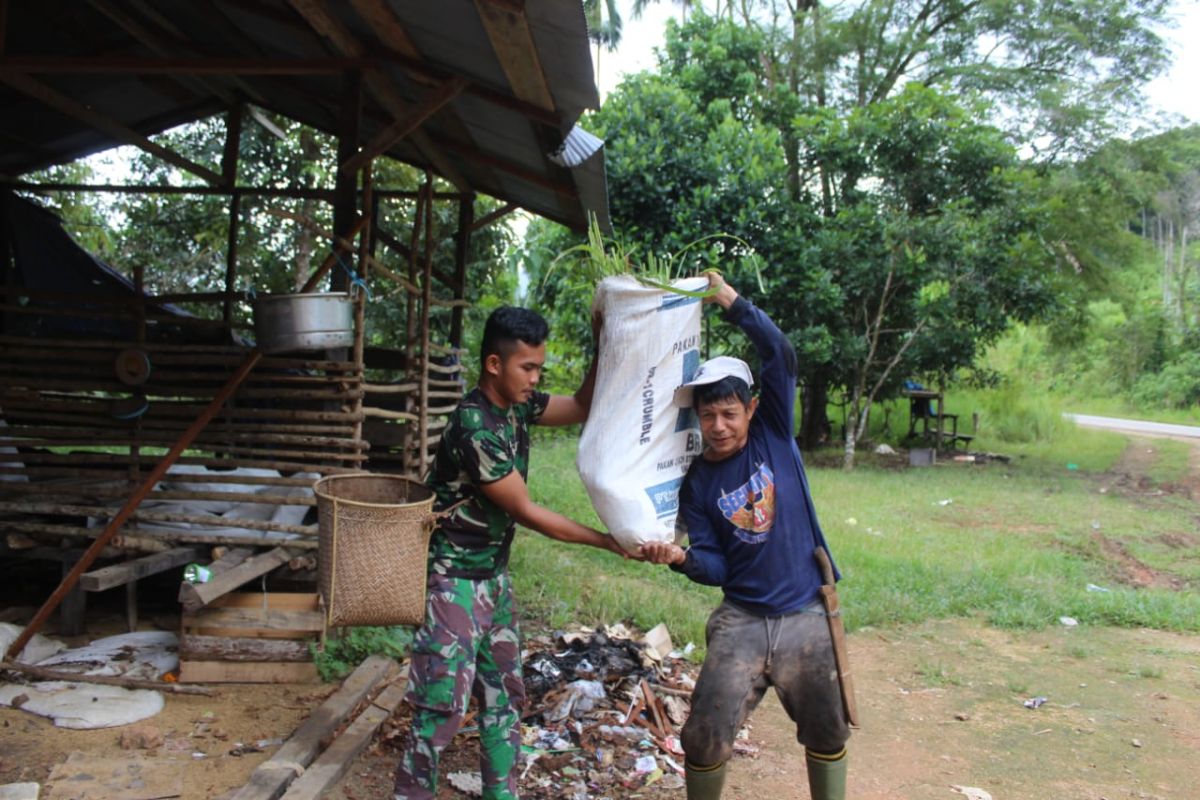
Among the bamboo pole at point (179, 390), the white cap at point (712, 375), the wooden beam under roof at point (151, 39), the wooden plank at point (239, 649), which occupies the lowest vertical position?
the wooden plank at point (239, 649)

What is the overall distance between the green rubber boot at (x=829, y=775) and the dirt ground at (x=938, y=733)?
2.83 feet

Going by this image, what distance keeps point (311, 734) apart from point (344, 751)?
0.64ft

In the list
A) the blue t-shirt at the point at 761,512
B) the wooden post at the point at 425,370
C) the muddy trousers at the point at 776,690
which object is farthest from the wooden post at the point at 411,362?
the muddy trousers at the point at 776,690

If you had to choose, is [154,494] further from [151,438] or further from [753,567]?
[753,567]

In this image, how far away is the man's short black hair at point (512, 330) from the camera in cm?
271

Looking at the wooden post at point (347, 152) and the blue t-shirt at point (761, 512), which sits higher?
the wooden post at point (347, 152)

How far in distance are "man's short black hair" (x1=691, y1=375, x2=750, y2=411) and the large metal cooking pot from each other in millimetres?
2295

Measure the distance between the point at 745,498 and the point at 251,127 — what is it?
9390 mm

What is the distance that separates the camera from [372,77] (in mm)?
4582

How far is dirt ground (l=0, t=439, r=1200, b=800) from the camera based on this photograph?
361 cm

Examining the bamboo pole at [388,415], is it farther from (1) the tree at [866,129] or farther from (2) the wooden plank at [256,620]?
(1) the tree at [866,129]

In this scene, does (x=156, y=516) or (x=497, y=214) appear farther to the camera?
(x=497, y=214)

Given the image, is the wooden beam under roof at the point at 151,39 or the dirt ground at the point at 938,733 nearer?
the dirt ground at the point at 938,733

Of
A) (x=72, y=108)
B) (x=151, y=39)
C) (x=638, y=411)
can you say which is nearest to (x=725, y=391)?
(x=638, y=411)
